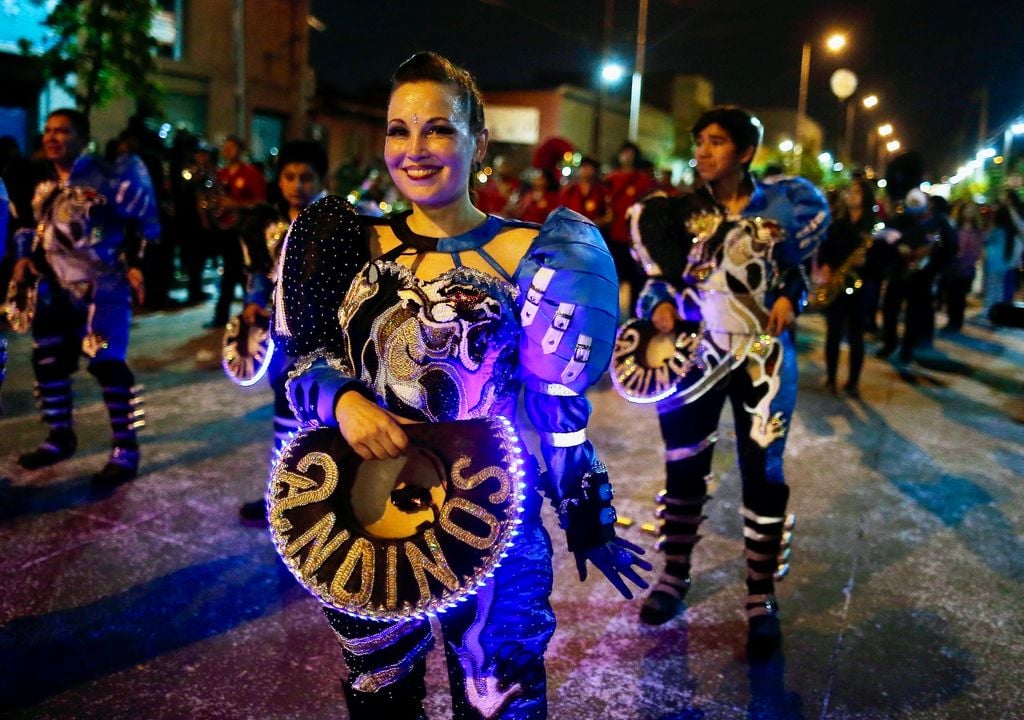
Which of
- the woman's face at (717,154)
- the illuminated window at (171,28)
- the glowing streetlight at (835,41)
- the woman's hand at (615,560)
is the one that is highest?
the glowing streetlight at (835,41)

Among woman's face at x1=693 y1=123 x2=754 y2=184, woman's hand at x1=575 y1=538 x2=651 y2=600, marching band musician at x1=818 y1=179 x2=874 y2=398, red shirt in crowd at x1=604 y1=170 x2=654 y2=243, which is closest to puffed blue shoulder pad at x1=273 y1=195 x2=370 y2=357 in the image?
woman's hand at x1=575 y1=538 x2=651 y2=600

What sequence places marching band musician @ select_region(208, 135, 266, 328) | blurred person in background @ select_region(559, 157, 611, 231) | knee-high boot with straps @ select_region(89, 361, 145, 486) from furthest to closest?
blurred person in background @ select_region(559, 157, 611, 231), marching band musician @ select_region(208, 135, 266, 328), knee-high boot with straps @ select_region(89, 361, 145, 486)

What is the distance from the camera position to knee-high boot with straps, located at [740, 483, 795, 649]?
3.39 metres

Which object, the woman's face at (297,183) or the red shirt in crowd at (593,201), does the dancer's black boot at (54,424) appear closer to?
the woman's face at (297,183)

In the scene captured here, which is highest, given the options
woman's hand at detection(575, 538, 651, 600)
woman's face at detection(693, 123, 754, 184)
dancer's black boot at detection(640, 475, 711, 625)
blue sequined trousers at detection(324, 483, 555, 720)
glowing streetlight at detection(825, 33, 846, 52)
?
glowing streetlight at detection(825, 33, 846, 52)

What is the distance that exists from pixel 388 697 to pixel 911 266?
31.6 feet

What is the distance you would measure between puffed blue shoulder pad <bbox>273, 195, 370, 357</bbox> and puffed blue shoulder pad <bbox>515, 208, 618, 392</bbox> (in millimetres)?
429

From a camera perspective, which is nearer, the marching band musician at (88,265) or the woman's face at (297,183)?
the woman's face at (297,183)

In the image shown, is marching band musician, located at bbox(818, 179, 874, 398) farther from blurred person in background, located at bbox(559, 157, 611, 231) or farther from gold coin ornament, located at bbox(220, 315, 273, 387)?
gold coin ornament, located at bbox(220, 315, 273, 387)

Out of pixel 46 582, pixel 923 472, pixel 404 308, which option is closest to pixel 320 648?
pixel 46 582

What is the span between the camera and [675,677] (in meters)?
3.13

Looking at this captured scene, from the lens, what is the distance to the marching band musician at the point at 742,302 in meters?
3.36

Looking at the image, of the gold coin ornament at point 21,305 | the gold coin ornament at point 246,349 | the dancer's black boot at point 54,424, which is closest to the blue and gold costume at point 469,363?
the gold coin ornament at point 246,349

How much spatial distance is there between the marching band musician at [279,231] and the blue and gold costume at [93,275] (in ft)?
3.21
